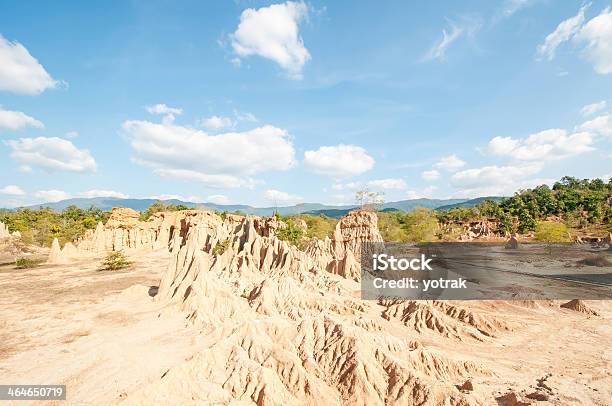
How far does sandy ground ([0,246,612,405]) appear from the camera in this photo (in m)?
13.2

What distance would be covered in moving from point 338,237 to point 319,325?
86.5ft

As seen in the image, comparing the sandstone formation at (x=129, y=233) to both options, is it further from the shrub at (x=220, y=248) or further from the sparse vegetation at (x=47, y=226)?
the shrub at (x=220, y=248)

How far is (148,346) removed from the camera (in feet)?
52.5

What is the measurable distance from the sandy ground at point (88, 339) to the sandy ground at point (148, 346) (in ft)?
0.15

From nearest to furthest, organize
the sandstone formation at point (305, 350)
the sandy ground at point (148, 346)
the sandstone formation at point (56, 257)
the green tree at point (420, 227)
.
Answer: the sandstone formation at point (305, 350)
the sandy ground at point (148, 346)
the sandstone formation at point (56, 257)
the green tree at point (420, 227)

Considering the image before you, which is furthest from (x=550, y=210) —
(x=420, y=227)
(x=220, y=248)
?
(x=220, y=248)

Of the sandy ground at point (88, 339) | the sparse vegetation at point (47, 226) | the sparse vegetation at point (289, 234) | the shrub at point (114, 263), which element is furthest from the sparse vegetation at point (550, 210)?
the sparse vegetation at point (47, 226)

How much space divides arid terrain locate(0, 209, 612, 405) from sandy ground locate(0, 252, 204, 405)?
89 mm

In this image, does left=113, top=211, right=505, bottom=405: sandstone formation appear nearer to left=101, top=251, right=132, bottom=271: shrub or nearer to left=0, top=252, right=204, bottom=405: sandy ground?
left=0, top=252, right=204, bottom=405: sandy ground

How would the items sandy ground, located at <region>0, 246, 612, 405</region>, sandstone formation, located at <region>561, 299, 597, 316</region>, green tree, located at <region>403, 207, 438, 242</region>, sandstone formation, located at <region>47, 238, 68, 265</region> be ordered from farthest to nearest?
1. green tree, located at <region>403, 207, 438, 242</region>
2. sandstone formation, located at <region>47, 238, 68, 265</region>
3. sandstone formation, located at <region>561, 299, 597, 316</region>
4. sandy ground, located at <region>0, 246, 612, 405</region>

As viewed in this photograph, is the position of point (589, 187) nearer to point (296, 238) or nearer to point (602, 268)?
point (602, 268)

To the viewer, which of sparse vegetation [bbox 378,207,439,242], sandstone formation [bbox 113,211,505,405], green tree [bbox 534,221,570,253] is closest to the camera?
sandstone formation [bbox 113,211,505,405]

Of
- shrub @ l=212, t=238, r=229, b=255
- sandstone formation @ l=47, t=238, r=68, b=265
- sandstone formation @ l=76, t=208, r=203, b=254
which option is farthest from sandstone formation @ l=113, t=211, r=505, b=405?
sandstone formation @ l=76, t=208, r=203, b=254

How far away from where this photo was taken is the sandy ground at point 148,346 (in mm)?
13156
